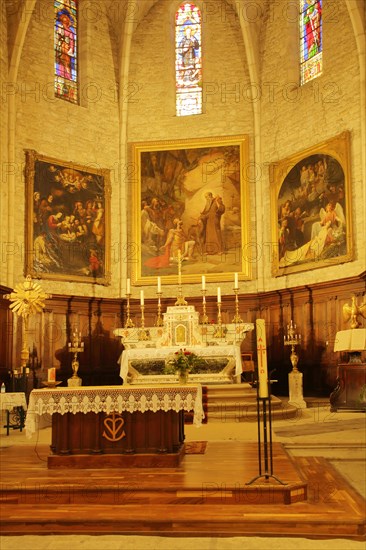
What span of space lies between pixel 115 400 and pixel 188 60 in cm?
1546

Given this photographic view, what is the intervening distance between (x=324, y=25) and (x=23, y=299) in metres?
11.0

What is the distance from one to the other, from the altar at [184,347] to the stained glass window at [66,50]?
7.99m

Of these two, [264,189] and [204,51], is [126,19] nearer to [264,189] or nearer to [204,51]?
[204,51]

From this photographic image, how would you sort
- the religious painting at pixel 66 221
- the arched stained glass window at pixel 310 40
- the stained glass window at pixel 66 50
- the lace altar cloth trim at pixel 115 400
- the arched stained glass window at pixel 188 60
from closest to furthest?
the lace altar cloth trim at pixel 115 400 < the religious painting at pixel 66 221 < the arched stained glass window at pixel 310 40 < the stained glass window at pixel 66 50 < the arched stained glass window at pixel 188 60

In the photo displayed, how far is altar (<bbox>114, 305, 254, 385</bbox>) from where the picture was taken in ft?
51.2

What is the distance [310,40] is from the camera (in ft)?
64.5

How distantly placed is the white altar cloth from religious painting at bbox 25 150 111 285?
393cm

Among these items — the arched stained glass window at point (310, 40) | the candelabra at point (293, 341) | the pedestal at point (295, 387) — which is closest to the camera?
the pedestal at point (295, 387)

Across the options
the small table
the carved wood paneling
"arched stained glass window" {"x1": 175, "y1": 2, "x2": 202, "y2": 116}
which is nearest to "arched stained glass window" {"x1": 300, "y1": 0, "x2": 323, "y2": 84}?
"arched stained glass window" {"x1": 175, "y1": 2, "x2": 202, "y2": 116}

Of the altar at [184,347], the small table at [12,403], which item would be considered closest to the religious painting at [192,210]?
the altar at [184,347]

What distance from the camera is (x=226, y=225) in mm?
20031

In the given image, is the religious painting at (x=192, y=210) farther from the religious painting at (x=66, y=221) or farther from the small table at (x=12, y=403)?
the small table at (x=12, y=403)

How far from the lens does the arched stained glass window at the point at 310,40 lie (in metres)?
19.3

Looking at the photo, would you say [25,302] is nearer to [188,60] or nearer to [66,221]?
[66,221]
